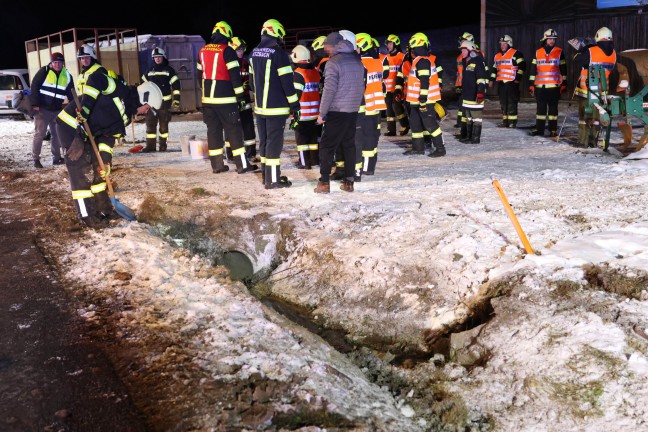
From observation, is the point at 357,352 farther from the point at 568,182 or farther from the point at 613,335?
the point at 568,182

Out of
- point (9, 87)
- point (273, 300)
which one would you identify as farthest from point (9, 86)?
point (273, 300)

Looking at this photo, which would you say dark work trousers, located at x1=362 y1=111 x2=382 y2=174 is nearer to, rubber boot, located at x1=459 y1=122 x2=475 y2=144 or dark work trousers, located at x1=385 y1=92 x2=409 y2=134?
rubber boot, located at x1=459 y1=122 x2=475 y2=144

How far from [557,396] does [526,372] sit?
283mm

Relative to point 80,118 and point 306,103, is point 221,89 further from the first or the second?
point 80,118

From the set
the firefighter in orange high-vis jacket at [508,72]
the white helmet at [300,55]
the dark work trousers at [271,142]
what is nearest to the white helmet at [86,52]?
the dark work trousers at [271,142]

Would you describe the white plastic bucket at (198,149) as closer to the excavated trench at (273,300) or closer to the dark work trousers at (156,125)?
the dark work trousers at (156,125)

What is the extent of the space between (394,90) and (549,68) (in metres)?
3.01

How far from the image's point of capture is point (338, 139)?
26.0 feet

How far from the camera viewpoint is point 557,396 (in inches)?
145

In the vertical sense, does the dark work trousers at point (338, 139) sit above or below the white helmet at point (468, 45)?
Result: below

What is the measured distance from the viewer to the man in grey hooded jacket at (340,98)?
24.9 ft

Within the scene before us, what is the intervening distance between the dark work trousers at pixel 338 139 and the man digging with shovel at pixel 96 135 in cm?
214

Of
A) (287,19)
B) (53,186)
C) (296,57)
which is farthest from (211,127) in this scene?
(287,19)

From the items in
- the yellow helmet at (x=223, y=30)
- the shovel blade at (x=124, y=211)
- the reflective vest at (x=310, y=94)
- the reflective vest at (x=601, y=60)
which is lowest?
the shovel blade at (x=124, y=211)
